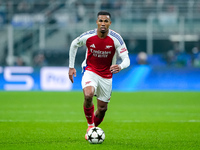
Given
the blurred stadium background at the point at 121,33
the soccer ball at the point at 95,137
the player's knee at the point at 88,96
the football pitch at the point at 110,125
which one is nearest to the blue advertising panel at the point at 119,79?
the blurred stadium background at the point at 121,33

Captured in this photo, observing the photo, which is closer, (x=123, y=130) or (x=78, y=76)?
(x=123, y=130)

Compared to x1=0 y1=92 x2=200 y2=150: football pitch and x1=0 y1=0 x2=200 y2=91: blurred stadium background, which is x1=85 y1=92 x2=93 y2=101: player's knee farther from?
x1=0 y1=0 x2=200 y2=91: blurred stadium background

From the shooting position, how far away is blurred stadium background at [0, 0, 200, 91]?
23.0 metres

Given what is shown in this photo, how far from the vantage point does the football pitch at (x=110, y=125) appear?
7211 millimetres

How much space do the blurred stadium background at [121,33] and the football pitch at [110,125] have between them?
6736 mm

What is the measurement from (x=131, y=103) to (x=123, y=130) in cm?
680

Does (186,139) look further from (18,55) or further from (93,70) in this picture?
(18,55)

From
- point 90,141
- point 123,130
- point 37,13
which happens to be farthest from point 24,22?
point 90,141

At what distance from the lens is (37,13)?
2762 cm

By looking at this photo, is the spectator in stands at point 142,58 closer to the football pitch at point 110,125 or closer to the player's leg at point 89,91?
the football pitch at point 110,125

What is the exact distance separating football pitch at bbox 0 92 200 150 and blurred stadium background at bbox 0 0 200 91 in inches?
265

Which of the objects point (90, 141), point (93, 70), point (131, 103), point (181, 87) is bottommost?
point (181, 87)

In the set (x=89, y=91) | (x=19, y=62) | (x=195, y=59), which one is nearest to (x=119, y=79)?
(x=195, y=59)

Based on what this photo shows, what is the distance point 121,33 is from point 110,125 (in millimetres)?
16532
